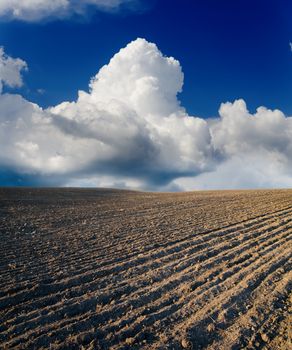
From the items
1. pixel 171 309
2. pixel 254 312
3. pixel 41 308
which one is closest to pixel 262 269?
pixel 254 312

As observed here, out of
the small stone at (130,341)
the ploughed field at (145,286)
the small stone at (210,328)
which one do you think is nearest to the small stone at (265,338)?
the ploughed field at (145,286)

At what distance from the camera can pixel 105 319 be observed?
7.86m

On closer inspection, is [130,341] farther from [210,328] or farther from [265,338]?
[265,338]

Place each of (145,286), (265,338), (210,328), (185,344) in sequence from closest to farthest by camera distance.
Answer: (185,344) < (265,338) < (210,328) < (145,286)

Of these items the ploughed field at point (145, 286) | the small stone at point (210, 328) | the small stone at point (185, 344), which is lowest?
the small stone at point (185, 344)

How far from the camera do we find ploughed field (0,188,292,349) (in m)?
7.27

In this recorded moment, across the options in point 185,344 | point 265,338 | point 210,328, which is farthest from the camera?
point 210,328

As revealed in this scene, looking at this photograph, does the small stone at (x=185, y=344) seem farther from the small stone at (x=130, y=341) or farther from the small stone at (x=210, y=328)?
the small stone at (x=130, y=341)

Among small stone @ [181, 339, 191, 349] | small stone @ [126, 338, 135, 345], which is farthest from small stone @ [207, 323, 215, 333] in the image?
small stone @ [126, 338, 135, 345]

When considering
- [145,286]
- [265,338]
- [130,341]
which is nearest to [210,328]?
[265,338]

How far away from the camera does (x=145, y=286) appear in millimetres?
9578

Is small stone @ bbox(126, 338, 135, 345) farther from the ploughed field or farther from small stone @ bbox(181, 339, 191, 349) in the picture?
Answer: small stone @ bbox(181, 339, 191, 349)

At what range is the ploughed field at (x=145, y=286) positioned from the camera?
7.27m

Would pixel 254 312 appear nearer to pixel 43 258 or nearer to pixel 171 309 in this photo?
pixel 171 309
